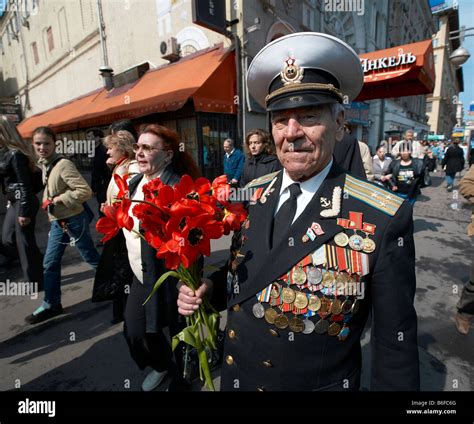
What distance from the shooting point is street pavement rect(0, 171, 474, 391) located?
229cm

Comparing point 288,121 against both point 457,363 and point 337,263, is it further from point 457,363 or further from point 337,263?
point 457,363

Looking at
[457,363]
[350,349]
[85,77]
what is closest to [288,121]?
[350,349]

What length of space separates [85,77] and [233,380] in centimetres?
1736

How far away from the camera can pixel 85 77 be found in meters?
14.6

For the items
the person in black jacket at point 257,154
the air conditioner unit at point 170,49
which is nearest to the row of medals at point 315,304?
the person in black jacket at point 257,154

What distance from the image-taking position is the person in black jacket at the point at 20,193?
300cm

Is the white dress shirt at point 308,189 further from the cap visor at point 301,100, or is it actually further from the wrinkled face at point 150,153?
the wrinkled face at point 150,153

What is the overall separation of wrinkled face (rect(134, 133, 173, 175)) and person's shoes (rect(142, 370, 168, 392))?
1.62 m

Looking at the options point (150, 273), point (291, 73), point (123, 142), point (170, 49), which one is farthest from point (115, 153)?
point (170, 49)
